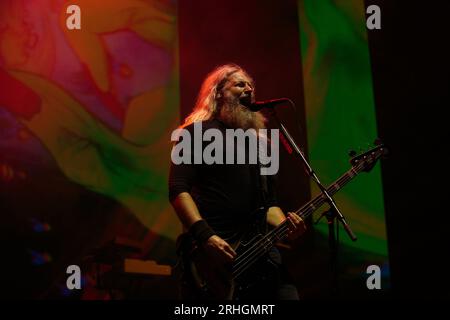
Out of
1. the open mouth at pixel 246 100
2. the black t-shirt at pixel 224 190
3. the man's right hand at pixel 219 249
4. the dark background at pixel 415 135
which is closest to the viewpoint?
the man's right hand at pixel 219 249

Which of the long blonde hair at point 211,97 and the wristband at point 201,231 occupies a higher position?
the long blonde hair at point 211,97

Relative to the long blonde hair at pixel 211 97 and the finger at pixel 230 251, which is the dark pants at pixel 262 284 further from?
the long blonde hair at pixel 211 97

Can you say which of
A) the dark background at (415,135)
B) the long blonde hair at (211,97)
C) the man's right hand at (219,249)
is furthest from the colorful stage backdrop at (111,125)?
the man's right hand at (219,249)

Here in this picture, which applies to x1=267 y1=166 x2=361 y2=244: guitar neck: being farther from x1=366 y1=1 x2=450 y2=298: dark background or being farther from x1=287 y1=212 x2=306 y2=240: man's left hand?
x1=366 y1=1 x2=450 y2=298: dark background

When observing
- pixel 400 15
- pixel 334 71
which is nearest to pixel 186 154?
pixel 334 71

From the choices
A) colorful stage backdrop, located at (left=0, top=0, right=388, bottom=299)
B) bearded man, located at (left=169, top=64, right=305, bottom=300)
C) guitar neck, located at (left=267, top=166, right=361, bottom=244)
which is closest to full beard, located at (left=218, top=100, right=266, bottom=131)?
bearded man, located at (left=169, top=64, right=305, bottom=300)

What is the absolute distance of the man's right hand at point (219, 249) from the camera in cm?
218

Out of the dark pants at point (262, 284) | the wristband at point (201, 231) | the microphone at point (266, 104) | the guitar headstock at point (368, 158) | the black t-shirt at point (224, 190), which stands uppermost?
Result: the microphone at point (266, 104)

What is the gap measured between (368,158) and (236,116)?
0.69 m

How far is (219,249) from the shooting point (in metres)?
2.18

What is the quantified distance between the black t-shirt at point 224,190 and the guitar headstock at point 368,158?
0.47 metres

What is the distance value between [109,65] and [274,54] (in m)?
1.15

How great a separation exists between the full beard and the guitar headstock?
1.78ft
